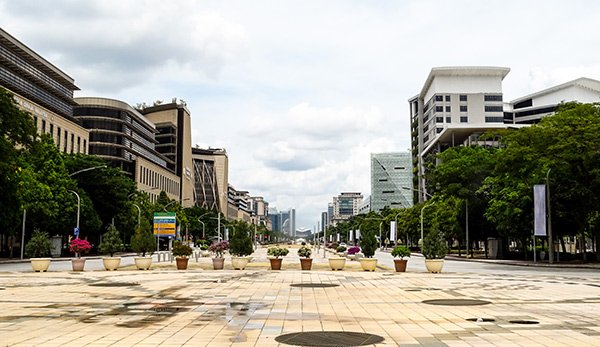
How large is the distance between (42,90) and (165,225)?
52.6 m

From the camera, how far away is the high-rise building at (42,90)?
85.3 metres

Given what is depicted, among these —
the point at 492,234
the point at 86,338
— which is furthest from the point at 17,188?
the point at 492,234

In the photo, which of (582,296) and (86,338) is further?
(582,296)

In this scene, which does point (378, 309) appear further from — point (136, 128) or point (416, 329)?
point (136, 128)

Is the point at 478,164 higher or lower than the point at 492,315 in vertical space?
higher

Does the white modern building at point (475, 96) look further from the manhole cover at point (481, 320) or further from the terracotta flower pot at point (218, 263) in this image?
the manhole cover at point (481, 320)

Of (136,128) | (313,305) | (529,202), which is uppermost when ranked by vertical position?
(136,128)

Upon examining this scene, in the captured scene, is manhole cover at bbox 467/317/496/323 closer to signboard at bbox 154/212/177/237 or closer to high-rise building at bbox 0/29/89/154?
signboard at bbox 154/212/177/237

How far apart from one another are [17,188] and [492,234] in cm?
4804

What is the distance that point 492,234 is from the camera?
→ 67938mm

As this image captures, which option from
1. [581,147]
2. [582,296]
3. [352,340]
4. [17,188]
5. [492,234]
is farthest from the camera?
[492,234]

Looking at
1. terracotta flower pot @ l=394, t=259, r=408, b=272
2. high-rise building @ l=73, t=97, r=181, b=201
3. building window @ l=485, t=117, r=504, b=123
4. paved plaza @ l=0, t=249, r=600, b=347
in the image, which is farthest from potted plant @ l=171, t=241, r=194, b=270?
building window @ l=485, t=117, r=504, b=123

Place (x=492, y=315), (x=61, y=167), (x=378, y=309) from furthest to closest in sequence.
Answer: (x=61, y=167)
(x=378, y=309)
(x=492, y=315)

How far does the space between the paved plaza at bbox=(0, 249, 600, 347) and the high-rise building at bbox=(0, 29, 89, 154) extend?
6628 centimetres
